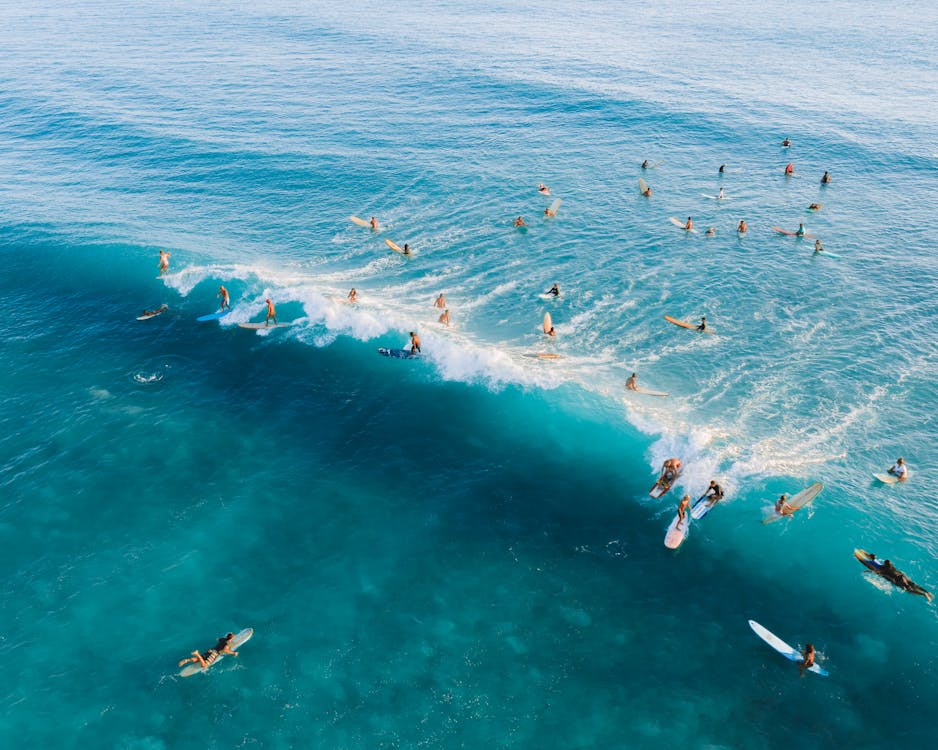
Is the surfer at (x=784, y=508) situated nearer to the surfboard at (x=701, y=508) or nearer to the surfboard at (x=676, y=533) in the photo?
the surfboard at (x=701, y=508)

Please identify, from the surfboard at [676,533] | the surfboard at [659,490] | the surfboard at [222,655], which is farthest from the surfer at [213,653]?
the surfboard at [659,490]

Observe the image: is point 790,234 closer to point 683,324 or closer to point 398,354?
point 683,324

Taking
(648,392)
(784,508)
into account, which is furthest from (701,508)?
(648,392)

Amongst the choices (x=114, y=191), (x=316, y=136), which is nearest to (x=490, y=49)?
(x=316, y=136)

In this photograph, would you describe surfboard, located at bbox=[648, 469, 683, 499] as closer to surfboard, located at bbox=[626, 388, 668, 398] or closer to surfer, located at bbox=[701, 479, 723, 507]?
surfer, located at bbox=[701, 479, 723, 507]

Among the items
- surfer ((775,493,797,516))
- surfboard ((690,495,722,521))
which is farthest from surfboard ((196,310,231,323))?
surfer ((775,493,797,516))

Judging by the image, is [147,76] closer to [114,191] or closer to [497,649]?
[114,191]
